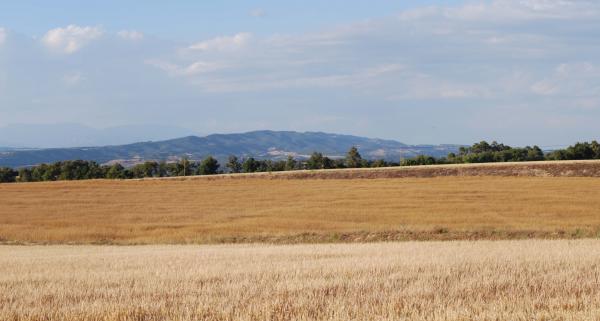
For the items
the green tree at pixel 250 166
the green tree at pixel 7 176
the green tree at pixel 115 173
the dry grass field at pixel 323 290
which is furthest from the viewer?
the green tree at pixel 250 166

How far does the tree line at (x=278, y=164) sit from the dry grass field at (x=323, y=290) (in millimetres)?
92966

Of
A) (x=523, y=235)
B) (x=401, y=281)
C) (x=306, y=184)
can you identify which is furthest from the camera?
(x=306, y=184)

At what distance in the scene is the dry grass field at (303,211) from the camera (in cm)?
2955

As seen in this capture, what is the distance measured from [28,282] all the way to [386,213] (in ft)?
92.0

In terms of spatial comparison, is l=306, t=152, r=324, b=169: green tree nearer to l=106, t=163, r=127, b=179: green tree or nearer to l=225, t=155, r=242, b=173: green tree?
l=225, t=155, r=242, b=173: green tree

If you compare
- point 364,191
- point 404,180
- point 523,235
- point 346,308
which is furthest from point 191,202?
point 346,308

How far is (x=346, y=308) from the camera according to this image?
325 inches

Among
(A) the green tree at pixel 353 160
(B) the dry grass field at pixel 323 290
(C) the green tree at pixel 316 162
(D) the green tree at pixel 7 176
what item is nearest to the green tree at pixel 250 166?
(C) the green tree at pixel 316 162

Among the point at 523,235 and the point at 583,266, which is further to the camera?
the point at 523,235

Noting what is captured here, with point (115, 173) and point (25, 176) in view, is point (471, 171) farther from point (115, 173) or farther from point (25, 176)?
point (25, 176)

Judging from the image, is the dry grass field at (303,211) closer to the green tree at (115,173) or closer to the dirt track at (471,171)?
the dirt track at (471,171)

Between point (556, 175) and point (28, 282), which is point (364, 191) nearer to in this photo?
point (556, 175)

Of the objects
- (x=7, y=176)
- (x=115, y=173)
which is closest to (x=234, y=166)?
(x=115, y=173)

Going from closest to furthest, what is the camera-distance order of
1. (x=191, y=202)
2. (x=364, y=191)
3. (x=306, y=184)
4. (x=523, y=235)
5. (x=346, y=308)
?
(x=346, y=308)
(x=523, y=235)
(x=191, y=202)
(x=364, y=191)
(x=306, y=184)
